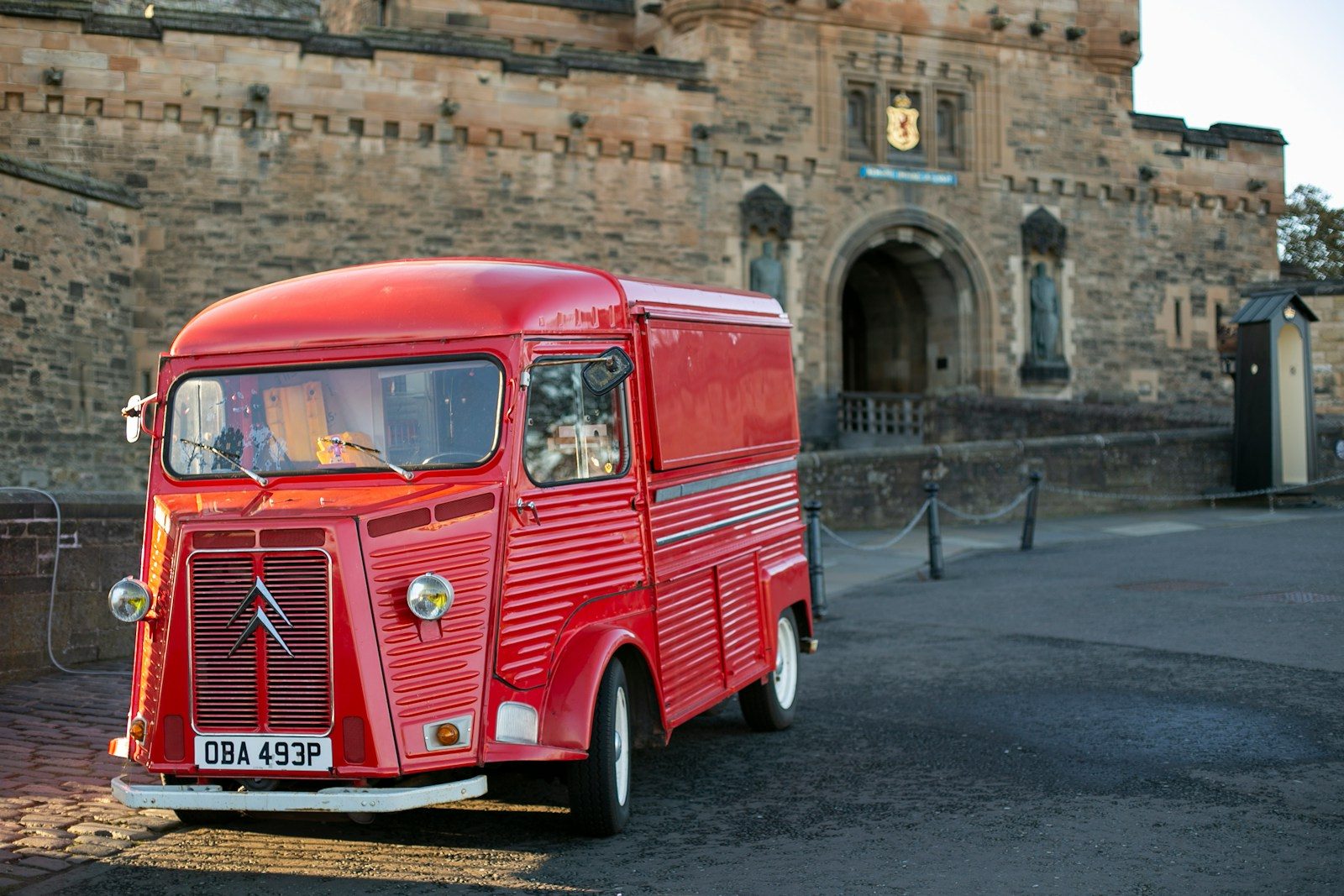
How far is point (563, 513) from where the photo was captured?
6.45 meters

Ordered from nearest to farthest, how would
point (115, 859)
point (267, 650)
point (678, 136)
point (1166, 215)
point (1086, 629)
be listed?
point (267, 650)
point (115, 859)
point (1086, 629)
point (678, 136)
point (1166, 215)

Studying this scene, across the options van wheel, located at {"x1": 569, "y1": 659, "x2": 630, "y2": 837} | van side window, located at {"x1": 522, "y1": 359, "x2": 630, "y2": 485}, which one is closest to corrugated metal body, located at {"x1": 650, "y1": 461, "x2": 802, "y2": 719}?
van side window, located at {"x1": 522, "y1": 359, "x2": 630, "y2": 485}

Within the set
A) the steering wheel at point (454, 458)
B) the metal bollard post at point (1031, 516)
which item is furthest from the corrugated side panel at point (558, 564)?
the metal bollard post at point (1031, 516)

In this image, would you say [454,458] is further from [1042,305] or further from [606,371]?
[1042,305]

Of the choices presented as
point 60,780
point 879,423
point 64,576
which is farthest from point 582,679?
point 879,423

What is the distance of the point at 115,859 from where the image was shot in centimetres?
616

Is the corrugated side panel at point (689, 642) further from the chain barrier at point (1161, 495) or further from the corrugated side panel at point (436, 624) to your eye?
the chain barrier at point (1161, 495)

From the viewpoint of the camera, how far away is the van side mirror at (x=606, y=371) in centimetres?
657

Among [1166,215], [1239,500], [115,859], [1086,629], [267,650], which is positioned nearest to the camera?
[267,650]

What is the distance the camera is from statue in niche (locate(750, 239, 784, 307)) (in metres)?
29.2

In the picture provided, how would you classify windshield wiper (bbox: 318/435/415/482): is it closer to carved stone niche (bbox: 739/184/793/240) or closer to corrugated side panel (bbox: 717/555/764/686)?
corrugated side panel (bbox: 717/555/764/686)

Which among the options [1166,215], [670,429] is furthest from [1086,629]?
[1166,215]

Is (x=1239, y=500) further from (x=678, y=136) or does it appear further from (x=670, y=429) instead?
(x=670, y=429)

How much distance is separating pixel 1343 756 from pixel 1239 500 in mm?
15289
